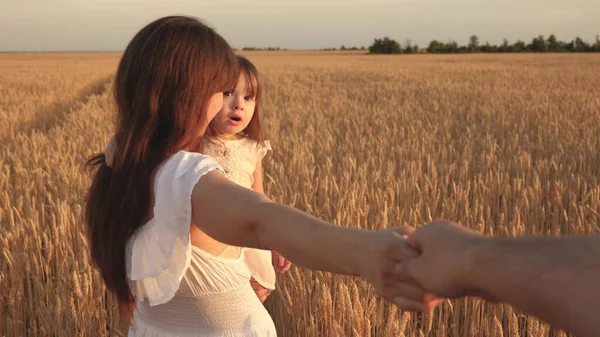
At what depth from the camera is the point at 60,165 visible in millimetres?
3959

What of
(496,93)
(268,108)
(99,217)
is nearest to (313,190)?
(99,217)

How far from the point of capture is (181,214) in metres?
1.03

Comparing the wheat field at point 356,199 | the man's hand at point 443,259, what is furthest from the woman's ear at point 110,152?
the man's hand at point 443,259

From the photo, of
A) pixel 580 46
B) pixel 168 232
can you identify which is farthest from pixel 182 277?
pixel 580 46

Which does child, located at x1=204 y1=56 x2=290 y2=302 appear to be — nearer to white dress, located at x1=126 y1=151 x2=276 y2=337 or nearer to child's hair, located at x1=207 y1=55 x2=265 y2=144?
child's hair, located at x1=207 y1=55 x2=265 y2=144

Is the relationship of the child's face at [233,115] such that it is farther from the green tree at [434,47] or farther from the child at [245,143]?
the green tree at [434,47]

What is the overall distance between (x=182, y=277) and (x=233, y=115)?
0.60 meters

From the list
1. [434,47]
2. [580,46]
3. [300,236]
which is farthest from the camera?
[434,47]

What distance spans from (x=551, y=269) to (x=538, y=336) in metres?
1.38

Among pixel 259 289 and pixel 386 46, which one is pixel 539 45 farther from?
pixel 259 289

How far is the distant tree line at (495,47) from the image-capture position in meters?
54.9

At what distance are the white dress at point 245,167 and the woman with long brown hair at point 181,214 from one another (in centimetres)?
23

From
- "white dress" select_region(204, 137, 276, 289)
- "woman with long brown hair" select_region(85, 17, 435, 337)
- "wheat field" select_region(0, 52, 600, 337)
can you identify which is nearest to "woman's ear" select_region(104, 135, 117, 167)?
"woman with long brown hair" select_region(85, 17, 435, 337)

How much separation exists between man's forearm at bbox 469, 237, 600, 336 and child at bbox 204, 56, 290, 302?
3.31ft
